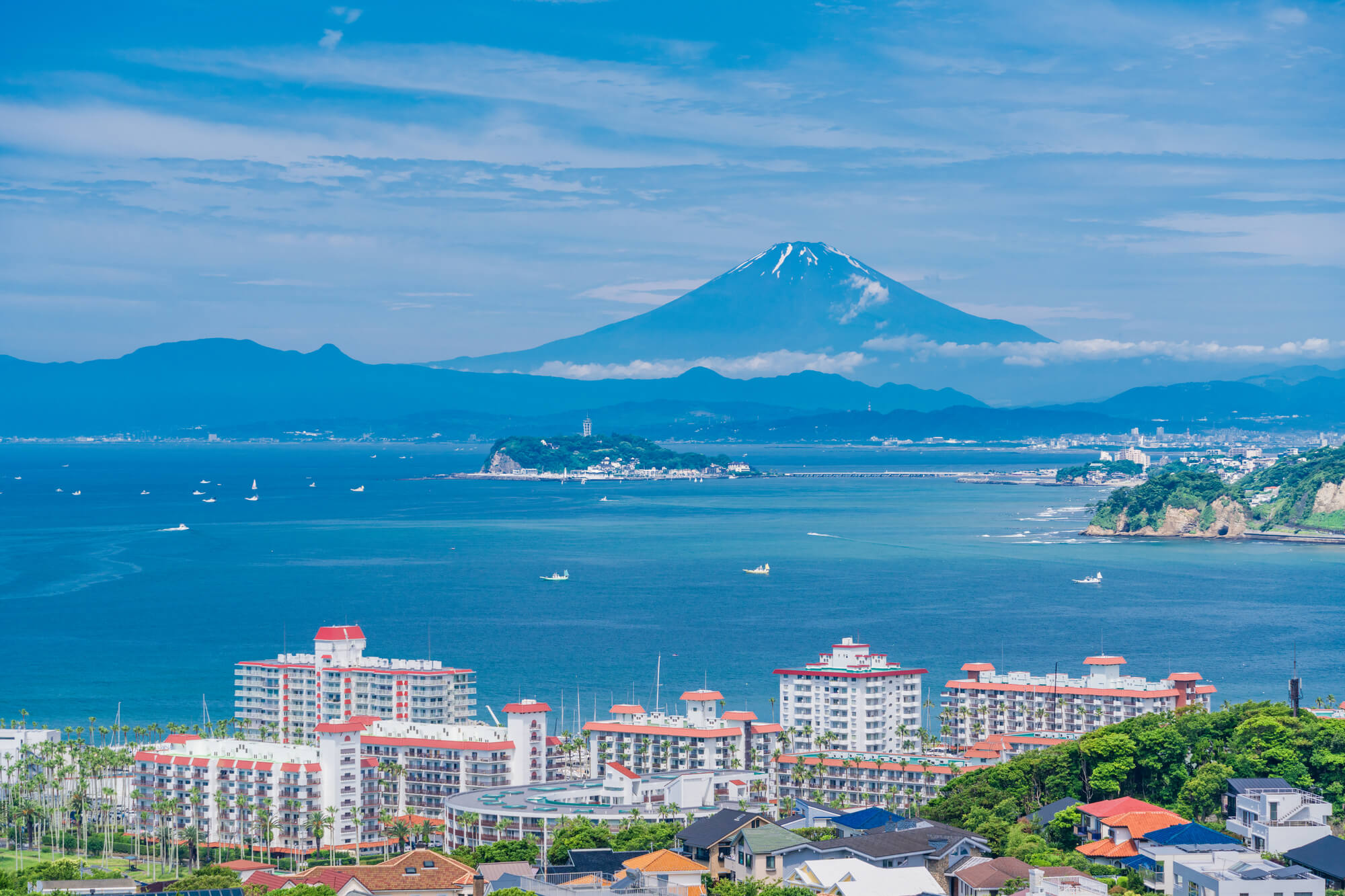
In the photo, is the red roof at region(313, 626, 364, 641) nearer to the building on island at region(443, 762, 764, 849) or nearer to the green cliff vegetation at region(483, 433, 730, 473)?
the building on island at region(443, 762, 764, 849)

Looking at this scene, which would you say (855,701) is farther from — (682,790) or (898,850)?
(898,850)

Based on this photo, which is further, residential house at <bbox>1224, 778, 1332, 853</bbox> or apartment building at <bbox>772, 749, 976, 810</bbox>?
apartment building at <bbox>772, 749, 976, 810</bbox>

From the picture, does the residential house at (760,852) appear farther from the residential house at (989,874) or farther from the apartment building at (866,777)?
the apartment building at (866,777)

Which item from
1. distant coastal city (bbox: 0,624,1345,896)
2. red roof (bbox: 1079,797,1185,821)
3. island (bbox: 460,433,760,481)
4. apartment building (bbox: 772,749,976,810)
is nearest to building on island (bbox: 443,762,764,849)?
distant coastal city (bbox: 0,624,1345,896)

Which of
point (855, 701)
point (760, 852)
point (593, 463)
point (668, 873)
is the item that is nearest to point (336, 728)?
point (668, 873)

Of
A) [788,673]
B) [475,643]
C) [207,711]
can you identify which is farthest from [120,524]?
[788,673]

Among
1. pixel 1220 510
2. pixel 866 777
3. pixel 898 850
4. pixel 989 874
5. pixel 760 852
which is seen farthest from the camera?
pixel 1220 510

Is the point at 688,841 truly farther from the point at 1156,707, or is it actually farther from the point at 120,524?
the point at 120,524
